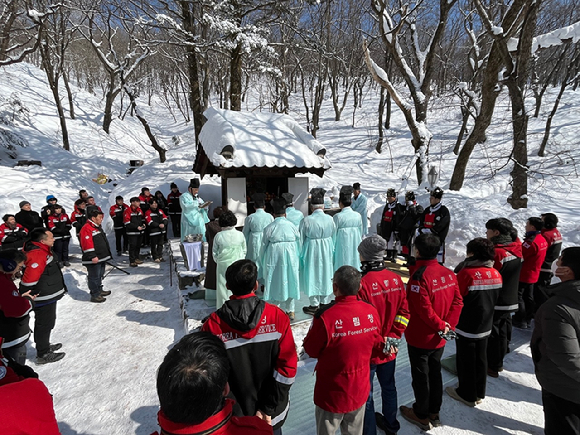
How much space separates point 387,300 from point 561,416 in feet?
4.75

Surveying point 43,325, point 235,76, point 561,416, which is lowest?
point 43,325

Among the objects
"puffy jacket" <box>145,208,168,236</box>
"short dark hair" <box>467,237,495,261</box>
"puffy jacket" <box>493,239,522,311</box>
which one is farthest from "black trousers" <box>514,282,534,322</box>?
"puffy jacket" <box>145,208,168,236</box>

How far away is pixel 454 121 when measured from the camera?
28.1 metres

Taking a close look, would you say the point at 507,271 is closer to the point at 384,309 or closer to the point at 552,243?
the point at 384,309

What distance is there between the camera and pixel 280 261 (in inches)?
187

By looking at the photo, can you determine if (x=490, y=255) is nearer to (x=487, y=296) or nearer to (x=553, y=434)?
(x=487, y=296)

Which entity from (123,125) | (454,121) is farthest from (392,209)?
(123,125)

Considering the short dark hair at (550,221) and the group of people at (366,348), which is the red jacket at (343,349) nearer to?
the group of people at (366,348)

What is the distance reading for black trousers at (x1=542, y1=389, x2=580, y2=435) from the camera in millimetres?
2316

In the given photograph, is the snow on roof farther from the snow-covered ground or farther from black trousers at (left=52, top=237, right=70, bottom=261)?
black trousers at (left=52, top=237, right=70, bottom=261)

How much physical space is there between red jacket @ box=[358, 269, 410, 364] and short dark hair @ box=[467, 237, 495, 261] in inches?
34.1

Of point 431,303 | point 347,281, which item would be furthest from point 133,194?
point 431,303

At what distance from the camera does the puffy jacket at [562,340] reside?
219cm

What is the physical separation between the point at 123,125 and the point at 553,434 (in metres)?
32.2
